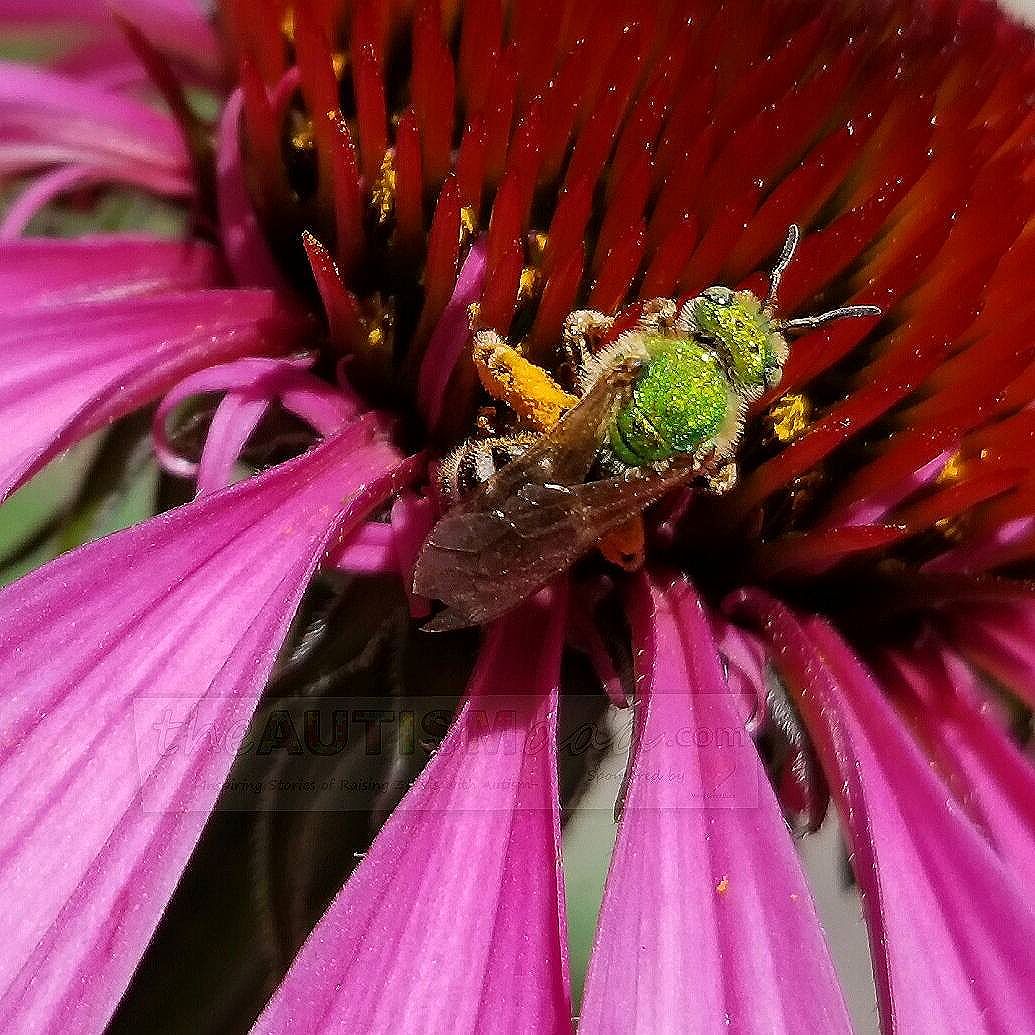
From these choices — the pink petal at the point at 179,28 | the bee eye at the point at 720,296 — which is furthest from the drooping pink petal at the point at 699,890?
the pink petal at the point at 179,28

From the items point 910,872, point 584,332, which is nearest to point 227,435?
point 584,332

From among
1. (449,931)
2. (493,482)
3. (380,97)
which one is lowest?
(449,931)

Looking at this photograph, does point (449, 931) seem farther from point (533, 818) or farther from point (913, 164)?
point (913, 164)

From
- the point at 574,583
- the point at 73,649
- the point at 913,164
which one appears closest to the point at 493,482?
the point at 574,583

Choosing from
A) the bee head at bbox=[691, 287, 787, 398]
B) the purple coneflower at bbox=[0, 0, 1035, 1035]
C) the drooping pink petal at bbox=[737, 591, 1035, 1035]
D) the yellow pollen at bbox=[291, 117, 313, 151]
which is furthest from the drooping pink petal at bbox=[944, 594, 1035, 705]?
the yellow pollen at bbox=[291, 117, 313, 151]

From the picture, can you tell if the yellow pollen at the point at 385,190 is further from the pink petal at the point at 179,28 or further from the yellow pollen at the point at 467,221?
the pink petal at the point at 179,28

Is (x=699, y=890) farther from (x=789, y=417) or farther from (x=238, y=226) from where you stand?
(x=238, y=226)
